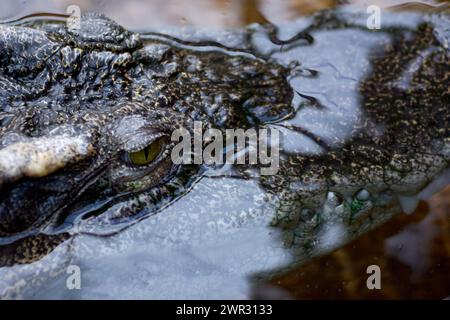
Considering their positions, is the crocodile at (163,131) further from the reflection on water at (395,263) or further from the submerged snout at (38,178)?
the reflection on water at (395,263)

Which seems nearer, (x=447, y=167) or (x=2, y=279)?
(x=2, y=279)

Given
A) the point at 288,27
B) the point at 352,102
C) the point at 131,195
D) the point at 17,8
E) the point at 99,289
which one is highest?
the point at 17,8

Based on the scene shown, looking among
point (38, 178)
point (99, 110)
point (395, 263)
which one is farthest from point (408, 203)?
point (38, 178)

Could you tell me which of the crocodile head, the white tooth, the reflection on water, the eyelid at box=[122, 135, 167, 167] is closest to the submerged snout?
the crocodile head

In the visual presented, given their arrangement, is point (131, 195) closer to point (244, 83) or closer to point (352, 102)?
point (244, 83)

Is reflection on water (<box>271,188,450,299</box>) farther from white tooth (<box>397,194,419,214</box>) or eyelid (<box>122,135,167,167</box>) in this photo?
eyelid (<box>122,135,167,167</box>)

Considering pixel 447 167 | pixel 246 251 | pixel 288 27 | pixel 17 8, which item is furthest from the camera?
pixel 17 8

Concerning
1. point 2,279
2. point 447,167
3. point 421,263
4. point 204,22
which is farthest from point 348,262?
point 204,22

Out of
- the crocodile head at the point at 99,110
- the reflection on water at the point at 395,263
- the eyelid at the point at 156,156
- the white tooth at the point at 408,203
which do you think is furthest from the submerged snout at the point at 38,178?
the white tooth at the point at 408,203
